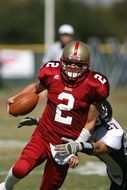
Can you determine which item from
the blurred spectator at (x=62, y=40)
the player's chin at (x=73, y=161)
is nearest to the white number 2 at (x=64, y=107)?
the player's chin at (x=73, y=161)

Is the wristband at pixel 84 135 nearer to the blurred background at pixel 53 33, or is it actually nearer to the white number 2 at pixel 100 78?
the white number 2 at pixel 100 78

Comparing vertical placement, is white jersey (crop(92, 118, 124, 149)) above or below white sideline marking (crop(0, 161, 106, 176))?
above

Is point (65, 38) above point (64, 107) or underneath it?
underneath

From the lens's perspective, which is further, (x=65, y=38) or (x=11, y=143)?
(x=65, y=38)

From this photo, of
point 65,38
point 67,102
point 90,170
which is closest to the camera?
point 67,102

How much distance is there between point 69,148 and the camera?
547 cm

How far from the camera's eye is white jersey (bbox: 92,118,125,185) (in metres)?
5.90

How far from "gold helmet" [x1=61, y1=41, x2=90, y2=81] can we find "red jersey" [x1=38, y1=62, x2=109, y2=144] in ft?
0.26

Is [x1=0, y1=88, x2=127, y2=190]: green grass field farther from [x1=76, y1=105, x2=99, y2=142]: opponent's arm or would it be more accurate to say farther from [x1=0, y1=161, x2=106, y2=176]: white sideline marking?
[x1=76, y1=105, x2=99, y2=142]: opponent's arm

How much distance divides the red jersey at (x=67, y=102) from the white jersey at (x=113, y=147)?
10.3 inches

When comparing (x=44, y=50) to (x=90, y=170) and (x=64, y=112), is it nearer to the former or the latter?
(x=90, y=170)

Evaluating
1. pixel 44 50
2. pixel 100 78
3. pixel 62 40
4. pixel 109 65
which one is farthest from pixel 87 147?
pixel 44 50

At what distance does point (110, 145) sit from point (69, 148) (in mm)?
514

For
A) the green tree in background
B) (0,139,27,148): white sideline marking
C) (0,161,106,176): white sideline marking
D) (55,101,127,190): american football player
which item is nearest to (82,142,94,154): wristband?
(55,101,127,190): american football player
